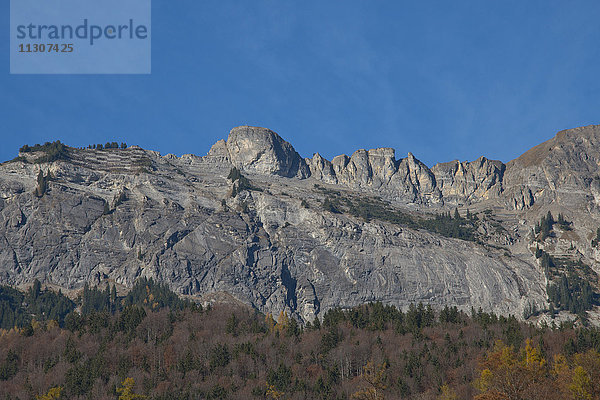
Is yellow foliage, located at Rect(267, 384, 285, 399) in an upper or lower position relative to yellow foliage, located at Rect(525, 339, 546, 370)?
lower

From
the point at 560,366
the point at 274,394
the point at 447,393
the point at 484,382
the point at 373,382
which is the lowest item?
the point at 447,393

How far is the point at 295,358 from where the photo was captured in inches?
6280

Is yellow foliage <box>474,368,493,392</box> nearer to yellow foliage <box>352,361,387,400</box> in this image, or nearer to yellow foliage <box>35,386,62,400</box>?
yellow foliage <box>352,361,387,400</box>

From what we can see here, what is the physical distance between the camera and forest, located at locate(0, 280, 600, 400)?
5268 inches

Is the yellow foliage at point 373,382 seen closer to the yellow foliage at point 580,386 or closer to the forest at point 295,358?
the forest at point 295,358

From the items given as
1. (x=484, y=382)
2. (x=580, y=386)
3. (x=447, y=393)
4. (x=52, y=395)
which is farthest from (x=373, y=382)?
(x=52, y=395)

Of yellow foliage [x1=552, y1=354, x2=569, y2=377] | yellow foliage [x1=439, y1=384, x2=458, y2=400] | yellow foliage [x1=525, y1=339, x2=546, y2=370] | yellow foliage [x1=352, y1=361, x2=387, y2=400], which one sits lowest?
yellow foliage [x1=439, y1=384, x2=458, y2=400]

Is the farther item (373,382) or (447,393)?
(373,382)

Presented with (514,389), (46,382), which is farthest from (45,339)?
(514,389)

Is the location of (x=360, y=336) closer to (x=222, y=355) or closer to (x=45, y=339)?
(x=222, y=355)

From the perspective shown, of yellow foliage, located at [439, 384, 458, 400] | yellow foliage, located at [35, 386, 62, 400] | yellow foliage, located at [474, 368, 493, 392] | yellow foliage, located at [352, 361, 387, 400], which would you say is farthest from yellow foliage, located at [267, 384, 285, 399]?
yellow foliage, located at [35, 386, 62, 400]

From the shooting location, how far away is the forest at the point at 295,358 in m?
134

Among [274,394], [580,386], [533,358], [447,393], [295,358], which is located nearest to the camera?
[580,386]

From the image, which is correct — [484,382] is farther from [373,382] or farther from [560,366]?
[373,382]
